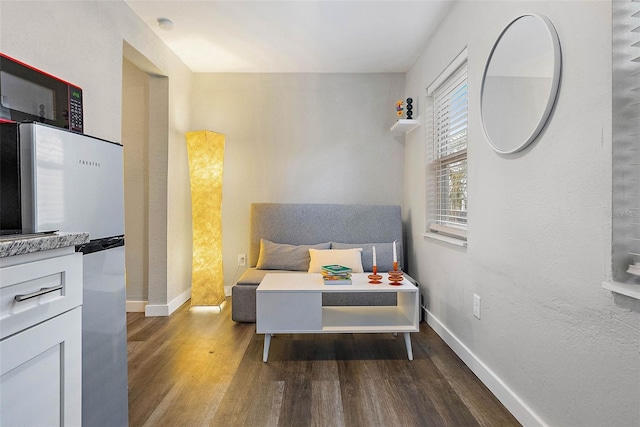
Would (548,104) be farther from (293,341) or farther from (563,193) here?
(293,341)

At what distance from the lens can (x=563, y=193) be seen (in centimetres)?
134

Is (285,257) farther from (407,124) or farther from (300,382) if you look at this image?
(407,124)

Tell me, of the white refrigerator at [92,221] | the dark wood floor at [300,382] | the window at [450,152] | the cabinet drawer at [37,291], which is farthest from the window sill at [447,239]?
the cabinet drawer at [37,291]

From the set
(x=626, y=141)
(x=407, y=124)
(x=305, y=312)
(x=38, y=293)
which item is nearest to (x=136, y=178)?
(x=305, y=312)

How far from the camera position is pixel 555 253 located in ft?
4.52

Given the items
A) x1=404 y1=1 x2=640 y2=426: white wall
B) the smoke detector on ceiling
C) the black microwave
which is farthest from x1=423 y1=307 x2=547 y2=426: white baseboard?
the smoke detector on ceiling

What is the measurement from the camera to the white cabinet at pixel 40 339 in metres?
0.72

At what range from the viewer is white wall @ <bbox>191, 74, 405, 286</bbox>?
12.3 ft

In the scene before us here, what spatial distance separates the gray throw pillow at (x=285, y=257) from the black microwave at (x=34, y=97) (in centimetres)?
195

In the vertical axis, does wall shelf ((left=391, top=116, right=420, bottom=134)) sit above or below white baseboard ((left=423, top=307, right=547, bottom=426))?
above

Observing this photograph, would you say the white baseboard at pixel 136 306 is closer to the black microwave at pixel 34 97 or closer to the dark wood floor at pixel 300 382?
the dark wood floor at pixel 300 382

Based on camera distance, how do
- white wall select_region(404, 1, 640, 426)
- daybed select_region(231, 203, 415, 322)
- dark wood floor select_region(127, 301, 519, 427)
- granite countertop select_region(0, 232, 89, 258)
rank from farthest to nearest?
daybed select_region(231, 203, 415, 322) < dark wood floor select_region(127, 301, 519, 427) < white wall select_region(404, 1, 640, 426) < granite countertop select_region(0, 232, 89, 258)

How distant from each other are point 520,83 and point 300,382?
1923 mm

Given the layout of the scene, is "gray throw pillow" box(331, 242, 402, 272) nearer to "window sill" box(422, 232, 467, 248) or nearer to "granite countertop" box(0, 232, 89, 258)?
"window sill" box(422, 232, 467, 248)
